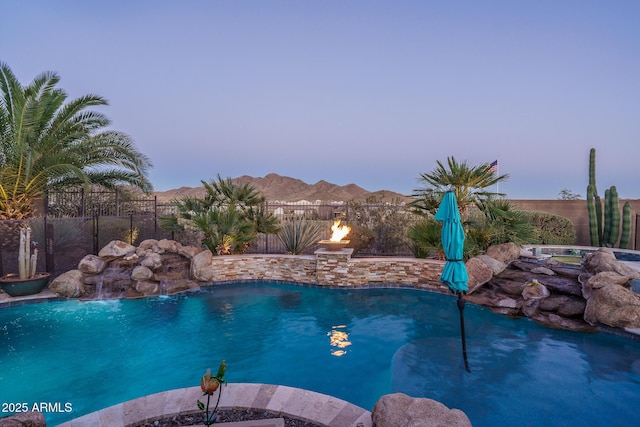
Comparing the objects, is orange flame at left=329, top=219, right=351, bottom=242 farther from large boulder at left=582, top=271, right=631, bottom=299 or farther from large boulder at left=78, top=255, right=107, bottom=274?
large boulder at left=78, top=255, right=107, bottom=274

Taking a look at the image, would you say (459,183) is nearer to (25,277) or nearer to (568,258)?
(568,258)

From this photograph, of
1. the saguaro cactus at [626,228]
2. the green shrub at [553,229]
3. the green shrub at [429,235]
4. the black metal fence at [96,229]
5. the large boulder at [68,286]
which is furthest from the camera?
the green shrub at [553,229]

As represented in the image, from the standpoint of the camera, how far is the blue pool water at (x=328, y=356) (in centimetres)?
438

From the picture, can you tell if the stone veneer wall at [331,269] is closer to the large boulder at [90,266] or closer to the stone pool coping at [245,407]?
the large boulder at [90,266]

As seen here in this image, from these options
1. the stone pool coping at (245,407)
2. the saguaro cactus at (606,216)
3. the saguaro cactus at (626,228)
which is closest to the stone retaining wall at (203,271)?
the stone pool coping at (245,407)

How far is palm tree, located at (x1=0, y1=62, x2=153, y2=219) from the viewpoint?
33.3 ft

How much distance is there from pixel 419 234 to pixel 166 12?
1134 centimetres

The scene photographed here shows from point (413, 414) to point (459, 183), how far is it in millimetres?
8269

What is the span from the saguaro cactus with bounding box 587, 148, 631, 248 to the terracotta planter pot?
63.3 feet

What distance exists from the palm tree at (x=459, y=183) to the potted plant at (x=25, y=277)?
426 inches

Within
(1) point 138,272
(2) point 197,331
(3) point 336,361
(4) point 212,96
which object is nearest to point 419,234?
(3) point 336,361

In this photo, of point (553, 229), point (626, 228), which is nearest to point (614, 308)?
point (553, 229)

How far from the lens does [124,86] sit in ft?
50.8

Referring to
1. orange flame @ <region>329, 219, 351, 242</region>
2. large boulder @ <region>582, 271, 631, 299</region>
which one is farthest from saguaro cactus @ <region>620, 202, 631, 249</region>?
orange flame @ <region>329, 219, 351, 242</region>
